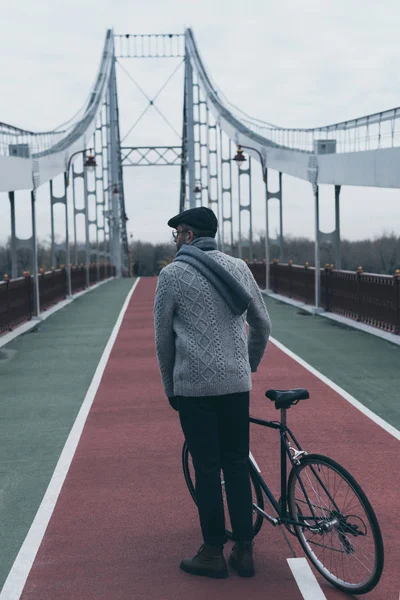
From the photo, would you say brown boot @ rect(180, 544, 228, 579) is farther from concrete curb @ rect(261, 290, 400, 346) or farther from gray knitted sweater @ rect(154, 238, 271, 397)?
concrete curb @ rect(261, 290, 400, 346)

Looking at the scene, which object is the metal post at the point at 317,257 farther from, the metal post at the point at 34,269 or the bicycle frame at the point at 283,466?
the bicycle frame at the point at 283,466

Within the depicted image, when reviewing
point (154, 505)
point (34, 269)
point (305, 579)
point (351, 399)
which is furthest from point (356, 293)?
point (305, 579)

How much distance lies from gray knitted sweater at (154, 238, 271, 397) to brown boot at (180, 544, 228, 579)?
850 mm

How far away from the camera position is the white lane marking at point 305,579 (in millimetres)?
4281

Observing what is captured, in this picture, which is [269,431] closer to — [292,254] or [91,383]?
[91,383]

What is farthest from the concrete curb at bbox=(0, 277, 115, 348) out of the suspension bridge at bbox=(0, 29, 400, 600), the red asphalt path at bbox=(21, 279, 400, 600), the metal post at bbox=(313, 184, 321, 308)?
the metal post at bbox=(313, 184, 321, 308)

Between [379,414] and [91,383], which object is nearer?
[379,414]

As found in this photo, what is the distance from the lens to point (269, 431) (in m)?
8.16

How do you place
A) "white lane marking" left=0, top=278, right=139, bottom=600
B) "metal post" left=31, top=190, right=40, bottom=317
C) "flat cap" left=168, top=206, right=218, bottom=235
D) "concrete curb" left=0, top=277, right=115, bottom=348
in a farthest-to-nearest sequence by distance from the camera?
"metal post" left=31, top=190, right=40, bottom=317
"concrete curb" left=0, top=277, right=115, bottom=348
"flat cap" left=168, top=206, right=218, bottom=235
"white lane marking" left=0, top=278, right=139, bottom=600

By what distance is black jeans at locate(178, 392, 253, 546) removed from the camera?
4.46 meters

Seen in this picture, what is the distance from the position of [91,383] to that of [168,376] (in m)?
6.94

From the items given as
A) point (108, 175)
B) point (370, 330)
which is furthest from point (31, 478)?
point (108, 175)

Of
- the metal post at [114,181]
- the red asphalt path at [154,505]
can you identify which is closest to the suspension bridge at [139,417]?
the red asphalt path at [154,505]

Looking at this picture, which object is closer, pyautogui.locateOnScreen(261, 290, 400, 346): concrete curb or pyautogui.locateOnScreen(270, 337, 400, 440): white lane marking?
pyautogui.locateOnScreen(270, 337, 400, 440): white lane marking
